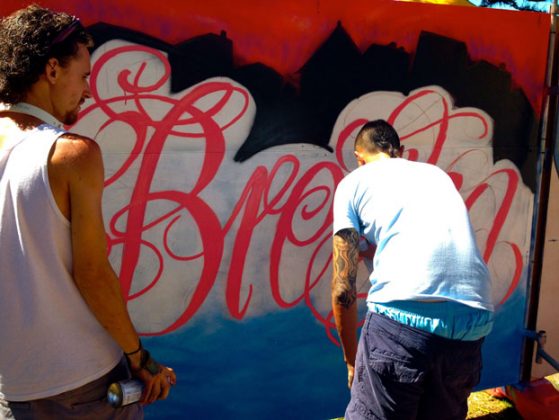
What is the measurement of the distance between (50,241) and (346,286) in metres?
1.25

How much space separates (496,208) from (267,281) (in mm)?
1453

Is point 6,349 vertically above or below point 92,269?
below

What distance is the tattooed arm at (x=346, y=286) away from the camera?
96.3 inches

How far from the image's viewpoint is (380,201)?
2.35 m

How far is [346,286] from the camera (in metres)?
2.51

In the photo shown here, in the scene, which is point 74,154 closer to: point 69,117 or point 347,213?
point 69,117

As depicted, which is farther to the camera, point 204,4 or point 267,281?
point 267,281

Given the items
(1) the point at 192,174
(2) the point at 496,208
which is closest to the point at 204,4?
(1) the point at 192,174

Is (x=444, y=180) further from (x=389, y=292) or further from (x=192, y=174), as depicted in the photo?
(x=192, y=174)

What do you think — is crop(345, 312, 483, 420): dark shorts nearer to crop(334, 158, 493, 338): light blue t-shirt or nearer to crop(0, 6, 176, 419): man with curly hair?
crop(334, 158, 493, 338): light blue t-shirt

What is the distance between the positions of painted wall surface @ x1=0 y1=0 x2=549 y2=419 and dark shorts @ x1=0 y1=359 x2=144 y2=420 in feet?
3.29

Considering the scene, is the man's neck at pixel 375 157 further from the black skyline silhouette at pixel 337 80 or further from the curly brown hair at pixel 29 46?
the curly brown hair at pixel 29 46

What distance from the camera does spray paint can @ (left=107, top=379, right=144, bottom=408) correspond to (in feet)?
5.78

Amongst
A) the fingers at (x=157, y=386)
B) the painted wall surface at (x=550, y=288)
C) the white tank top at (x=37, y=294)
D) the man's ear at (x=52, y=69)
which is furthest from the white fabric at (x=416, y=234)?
the painted wall surface at (x=550, y=288)
